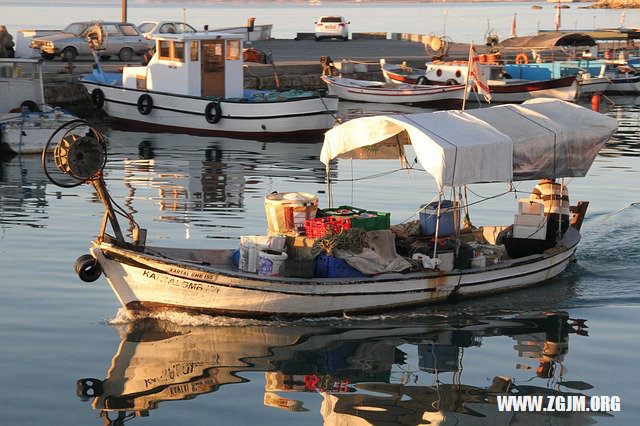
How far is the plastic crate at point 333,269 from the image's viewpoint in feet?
45.6

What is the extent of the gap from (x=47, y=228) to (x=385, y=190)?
8.21 m

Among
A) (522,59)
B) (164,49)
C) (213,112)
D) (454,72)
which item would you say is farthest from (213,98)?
(522,59)

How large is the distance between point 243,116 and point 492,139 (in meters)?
18.6

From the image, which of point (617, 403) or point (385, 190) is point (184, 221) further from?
point (617, 403)

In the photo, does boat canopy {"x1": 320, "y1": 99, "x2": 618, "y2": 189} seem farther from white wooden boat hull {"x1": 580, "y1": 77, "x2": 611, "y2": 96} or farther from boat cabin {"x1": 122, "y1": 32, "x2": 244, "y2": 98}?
white wooden boat hull {"x1": 580, "y1": 77, "x2": 611, "y2": 96}

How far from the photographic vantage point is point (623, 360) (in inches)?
496

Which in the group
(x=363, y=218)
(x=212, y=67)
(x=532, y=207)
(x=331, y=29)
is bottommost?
(x=532, y=207)

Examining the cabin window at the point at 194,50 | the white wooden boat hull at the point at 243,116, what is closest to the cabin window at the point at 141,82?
the white wooden boat hull at the point at 243,116

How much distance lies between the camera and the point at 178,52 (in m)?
32.1

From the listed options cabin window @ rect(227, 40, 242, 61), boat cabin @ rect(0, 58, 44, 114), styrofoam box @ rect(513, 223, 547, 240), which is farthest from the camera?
cabin window @ rect(227, 40, 242, 61)

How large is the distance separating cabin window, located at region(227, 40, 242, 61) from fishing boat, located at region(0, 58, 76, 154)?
219 inches

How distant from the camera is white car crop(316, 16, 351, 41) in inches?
2457

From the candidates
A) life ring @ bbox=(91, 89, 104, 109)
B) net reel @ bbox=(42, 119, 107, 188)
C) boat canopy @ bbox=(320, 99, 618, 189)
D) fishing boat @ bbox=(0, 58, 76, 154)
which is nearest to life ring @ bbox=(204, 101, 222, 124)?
life ring @ bbox=(91, 89, 104, 109)

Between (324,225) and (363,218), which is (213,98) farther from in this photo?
(324,225)
